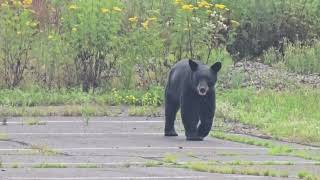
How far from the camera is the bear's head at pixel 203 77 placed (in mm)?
16056

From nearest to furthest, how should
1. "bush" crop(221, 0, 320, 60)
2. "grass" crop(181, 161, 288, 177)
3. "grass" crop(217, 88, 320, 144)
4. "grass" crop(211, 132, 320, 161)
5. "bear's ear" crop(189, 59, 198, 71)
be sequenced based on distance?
1. "grass" crop(181, 161, 288, 177)
2. "grass" crop(211, 132, 320, 161)
3. "bear's ear" crop(189, 59, 198, 71)
4. "grass" crop(217, 88, 320, 144)
5. "bush" crop(221, 0, 320, 60)

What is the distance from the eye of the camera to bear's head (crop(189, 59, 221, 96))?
52.7 feet

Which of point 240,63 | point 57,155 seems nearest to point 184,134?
point 57,155

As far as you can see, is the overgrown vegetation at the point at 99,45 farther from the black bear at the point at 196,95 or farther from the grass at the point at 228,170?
the grass at the point at 228,170

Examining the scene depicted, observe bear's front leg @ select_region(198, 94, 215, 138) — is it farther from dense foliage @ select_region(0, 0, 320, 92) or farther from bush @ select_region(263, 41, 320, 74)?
bush @ select_region(263, 41, 320, 74)

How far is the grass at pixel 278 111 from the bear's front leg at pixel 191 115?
186cm

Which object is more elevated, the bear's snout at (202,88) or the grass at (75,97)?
the bear's snout at (202,88)

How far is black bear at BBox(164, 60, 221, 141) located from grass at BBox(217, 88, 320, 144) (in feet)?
5.87

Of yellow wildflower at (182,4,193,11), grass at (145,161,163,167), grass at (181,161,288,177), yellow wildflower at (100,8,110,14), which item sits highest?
yellow wildflower at (182,4,193,11)

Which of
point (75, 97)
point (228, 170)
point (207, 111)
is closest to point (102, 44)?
point (75, 97)

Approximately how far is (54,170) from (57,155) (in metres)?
1.84

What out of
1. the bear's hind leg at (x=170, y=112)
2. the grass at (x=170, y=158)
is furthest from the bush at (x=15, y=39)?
the grass at (x=170, y=158)

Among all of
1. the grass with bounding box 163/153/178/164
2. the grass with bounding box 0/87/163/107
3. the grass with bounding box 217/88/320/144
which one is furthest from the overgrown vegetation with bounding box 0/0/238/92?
the grass with bounding box 163/153/178/164

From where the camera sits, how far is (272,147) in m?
15.9
